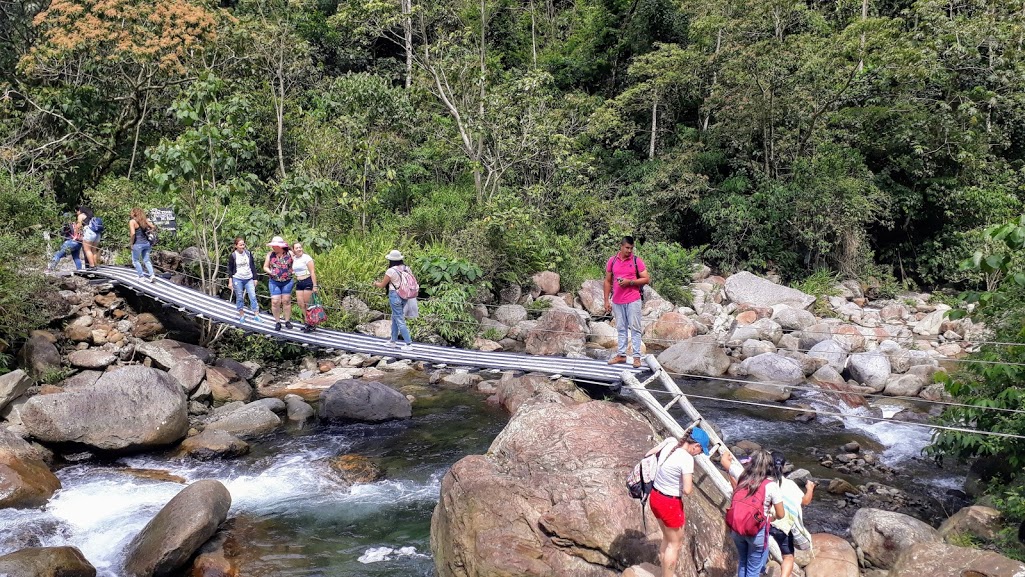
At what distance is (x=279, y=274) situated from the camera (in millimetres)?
9555

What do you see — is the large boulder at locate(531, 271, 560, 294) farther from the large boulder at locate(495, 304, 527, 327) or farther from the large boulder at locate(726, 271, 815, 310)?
the large boulder at locate(726, 271, 815, 310)

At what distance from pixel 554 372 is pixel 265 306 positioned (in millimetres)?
6314

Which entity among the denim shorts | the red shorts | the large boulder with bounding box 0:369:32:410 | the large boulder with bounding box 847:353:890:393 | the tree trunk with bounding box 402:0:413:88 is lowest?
the large boulder with bounding box 847:353:890:393

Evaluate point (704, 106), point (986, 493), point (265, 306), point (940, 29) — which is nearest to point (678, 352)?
point (986, 493)

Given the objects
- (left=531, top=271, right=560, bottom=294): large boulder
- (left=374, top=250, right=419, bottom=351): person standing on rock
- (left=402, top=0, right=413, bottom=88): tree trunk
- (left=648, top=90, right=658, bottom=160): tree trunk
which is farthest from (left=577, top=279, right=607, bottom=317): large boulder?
(left=374, top=250, right=419, bottom=351): person standing on rock

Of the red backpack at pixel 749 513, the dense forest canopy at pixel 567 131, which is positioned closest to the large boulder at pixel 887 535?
the red backpack at pixel 749 513

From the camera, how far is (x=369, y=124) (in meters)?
16.8

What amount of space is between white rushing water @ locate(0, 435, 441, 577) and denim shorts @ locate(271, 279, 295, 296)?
2.03 meters

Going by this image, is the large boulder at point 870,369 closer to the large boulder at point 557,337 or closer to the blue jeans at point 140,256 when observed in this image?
the large boulder at point 557,337

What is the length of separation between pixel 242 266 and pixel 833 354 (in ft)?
32.9

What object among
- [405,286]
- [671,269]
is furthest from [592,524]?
[671,269]

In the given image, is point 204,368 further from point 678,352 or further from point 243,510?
point 678,352

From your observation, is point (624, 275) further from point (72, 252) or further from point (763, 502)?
point (72, 252)

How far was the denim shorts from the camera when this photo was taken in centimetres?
976
